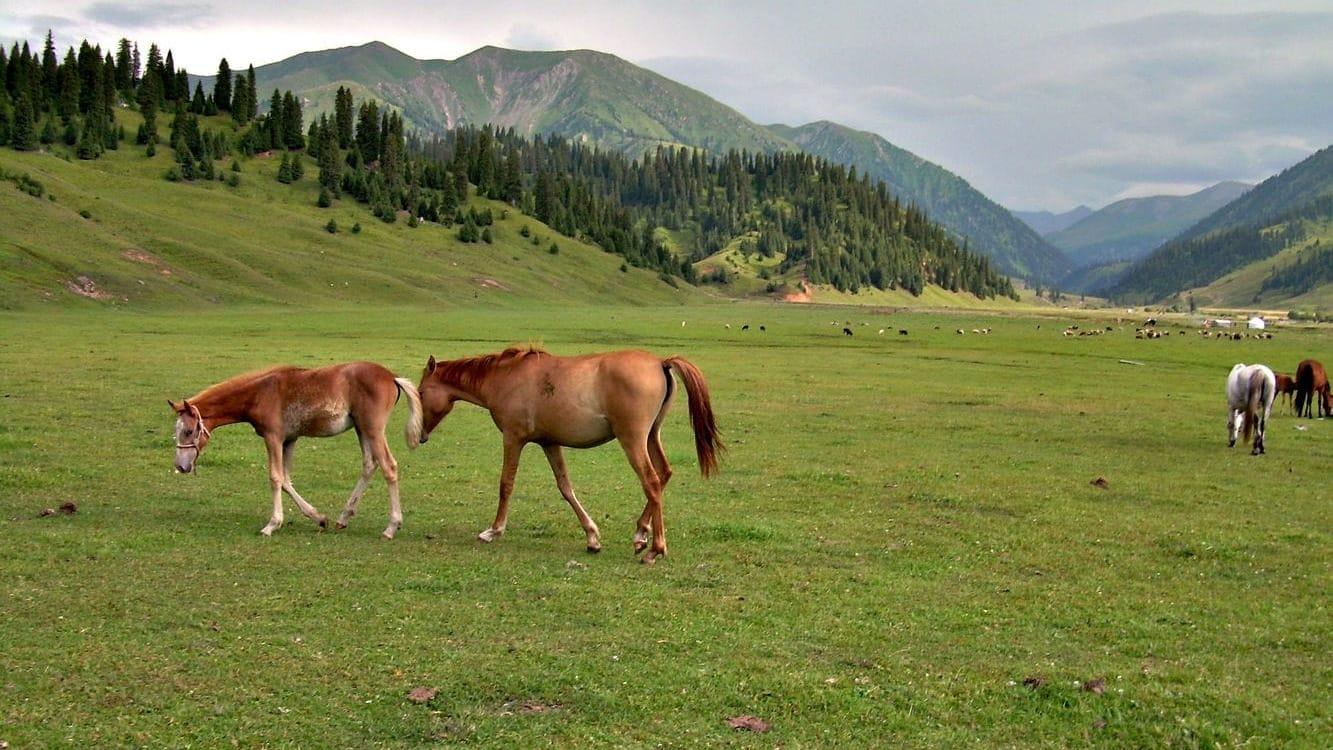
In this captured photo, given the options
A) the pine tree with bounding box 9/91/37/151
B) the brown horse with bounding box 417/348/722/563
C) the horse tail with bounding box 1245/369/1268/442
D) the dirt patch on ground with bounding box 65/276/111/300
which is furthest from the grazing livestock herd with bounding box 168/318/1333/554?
the pine tree with bounding box 9/91/37/151

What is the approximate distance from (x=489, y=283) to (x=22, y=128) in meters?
66.3

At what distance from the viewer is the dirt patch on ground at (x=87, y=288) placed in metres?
76.5

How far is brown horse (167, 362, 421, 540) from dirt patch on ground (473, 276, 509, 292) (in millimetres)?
116113

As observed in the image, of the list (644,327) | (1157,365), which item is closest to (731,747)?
(1157,365)

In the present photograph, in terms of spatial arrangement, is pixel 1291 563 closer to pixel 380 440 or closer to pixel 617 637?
pixel 617 637

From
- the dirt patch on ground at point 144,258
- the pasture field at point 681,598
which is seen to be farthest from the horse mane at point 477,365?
the dirt patch on ground at point 144,258

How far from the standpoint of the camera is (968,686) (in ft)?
28.6

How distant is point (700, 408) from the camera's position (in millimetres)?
13867

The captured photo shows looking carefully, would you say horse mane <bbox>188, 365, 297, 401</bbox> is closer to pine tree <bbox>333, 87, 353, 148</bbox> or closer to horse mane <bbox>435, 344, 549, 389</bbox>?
horse mane <bbox>435, 344, 549, 389</bbox>

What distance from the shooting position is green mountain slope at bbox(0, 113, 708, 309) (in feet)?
269

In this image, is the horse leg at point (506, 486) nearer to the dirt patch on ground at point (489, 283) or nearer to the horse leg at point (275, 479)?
the horse leg at point (275, 479)

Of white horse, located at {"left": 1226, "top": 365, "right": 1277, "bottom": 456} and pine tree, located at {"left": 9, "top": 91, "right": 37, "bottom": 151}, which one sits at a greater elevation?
pine tree, located at {"left": 9, "top": 91, "right": 37, "bottom": 151}

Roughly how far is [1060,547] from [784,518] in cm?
440

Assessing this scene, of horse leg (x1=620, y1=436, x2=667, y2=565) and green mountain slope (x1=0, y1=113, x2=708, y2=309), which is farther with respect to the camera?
green mountain slope (x1=0, y1=113, x2=708, y2=309)
